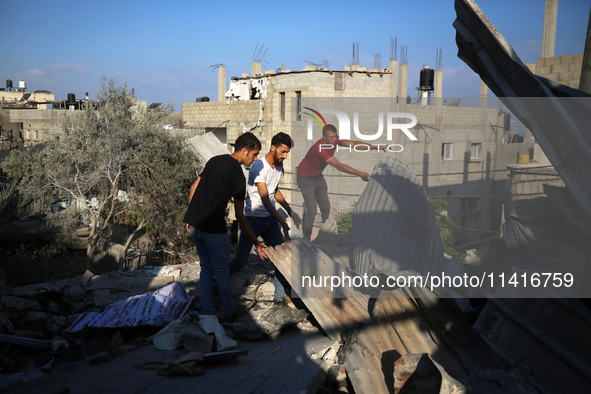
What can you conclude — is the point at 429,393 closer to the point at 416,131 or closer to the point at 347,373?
the point at 347,373

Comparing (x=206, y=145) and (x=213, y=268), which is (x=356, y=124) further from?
(x=213, y=268)

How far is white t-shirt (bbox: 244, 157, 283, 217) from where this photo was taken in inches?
155

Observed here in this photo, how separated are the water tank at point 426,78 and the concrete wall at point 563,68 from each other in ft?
43.8

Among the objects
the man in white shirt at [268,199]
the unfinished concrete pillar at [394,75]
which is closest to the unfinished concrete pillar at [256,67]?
the unfinished concrete pillar at [394,75]

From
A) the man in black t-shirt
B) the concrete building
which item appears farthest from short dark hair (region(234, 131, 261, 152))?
the concrete building

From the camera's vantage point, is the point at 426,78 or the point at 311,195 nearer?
the point at 311,195

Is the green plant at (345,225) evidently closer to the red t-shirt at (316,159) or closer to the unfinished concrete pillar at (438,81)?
the red t-shirt at (316,159)

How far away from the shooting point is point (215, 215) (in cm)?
336

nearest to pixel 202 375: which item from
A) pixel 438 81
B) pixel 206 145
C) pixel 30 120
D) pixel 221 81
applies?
pixel 206 145

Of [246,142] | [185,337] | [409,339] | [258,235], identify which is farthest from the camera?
[258,235]

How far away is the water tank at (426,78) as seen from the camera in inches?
888

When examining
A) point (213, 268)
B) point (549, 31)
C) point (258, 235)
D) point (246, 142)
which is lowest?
point (213, 268)

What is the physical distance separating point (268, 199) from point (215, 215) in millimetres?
607

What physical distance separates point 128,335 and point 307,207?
280 centimetres
